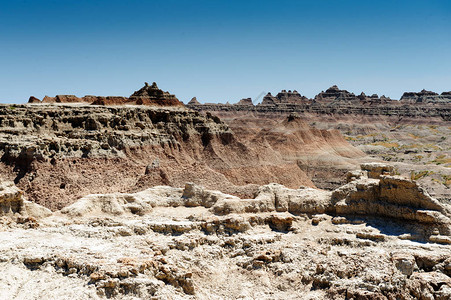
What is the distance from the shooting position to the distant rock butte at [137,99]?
5386 cm

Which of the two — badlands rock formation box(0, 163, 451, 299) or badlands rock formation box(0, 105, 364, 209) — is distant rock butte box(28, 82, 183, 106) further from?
badlands rock formation box(0, 163, 451, 299)

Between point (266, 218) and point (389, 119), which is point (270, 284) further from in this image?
point (389, 119)

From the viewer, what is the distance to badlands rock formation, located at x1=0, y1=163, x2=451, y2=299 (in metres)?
13.7

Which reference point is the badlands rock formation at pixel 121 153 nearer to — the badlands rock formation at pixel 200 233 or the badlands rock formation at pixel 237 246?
the badlands rock formation at pixel 200 233

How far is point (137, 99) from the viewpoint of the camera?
5466 centimetres

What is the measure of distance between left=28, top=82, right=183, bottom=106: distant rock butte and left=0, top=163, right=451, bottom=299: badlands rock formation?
3331 cm

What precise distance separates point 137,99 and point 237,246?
40.3 m

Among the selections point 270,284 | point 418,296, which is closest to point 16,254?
point 270,284

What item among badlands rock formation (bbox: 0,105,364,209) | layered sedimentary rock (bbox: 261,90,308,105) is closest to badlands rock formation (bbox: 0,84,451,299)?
badlands rock formation (bbox: 0,105,364,209)

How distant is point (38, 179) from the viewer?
31625 millimetres

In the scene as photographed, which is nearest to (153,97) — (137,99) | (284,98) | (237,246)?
(137,99)

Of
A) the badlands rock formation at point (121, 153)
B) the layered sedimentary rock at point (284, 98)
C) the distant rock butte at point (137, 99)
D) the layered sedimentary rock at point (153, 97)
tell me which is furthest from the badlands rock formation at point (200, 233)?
the layered sedimentary rock at point (284, 98)

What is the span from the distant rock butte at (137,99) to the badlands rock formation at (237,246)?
109 feet

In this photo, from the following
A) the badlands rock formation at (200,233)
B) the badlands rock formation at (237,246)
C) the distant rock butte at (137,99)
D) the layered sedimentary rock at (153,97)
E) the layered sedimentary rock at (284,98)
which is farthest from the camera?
the layered sedimentary rock at (284,98)
